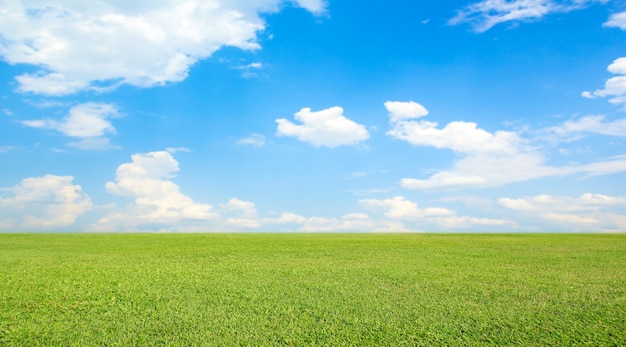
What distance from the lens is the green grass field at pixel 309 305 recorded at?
4.02m

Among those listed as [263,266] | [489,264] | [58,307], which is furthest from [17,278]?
[489,264]

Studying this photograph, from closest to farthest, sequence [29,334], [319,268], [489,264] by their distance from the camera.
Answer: [29,334], [319,268], [489,264]

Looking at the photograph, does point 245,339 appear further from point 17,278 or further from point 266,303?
point 17,278

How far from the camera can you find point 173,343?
3.87 meters

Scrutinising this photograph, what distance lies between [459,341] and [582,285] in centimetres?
370

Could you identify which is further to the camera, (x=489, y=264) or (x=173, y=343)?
(x=489, y=264)

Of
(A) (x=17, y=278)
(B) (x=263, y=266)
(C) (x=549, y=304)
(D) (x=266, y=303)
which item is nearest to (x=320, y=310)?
(D) (x=266, y=303)

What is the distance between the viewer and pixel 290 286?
6059 mm

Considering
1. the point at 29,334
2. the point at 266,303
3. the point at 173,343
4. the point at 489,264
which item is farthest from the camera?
the point at 489,264

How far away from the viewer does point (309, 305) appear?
4.95 m

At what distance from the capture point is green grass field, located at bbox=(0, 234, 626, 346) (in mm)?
4023

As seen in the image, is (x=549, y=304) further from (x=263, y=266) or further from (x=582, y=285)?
(x=263, y=266)

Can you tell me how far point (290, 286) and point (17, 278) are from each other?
442 centimetres

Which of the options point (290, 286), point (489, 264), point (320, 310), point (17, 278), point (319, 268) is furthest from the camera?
point (489, 264)
